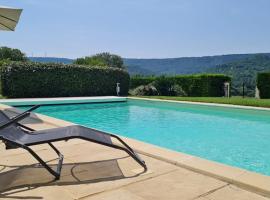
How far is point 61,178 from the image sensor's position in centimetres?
344

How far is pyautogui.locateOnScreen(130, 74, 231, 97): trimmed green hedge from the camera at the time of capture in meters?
20.8

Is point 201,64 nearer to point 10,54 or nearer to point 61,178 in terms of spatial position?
point 10,54

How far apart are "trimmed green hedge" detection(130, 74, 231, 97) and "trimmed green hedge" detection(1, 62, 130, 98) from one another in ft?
8.36

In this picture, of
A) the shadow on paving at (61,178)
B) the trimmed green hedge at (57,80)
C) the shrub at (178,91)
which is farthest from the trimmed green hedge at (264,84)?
the shadow on paving at (61,178)

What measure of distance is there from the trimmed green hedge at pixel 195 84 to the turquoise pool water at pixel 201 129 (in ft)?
21.3

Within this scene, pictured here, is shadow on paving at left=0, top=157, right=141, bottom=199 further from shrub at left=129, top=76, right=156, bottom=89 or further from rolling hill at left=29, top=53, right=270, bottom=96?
rolling hill at left=29, top=53, right=270, bottom=96

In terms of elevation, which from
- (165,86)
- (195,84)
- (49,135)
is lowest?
(49,135)

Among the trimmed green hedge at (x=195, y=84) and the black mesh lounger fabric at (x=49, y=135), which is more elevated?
the trimmed green hedge at (x=195, y=84)

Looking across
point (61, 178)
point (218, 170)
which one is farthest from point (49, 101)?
point (218, 170)

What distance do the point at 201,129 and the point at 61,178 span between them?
6.45 meters

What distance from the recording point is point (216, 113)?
12.6 metres

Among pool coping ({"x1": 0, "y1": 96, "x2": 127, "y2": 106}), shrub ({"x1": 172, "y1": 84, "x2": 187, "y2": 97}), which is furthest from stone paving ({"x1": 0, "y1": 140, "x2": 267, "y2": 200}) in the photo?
shrub ({"x1": 172, "y1": 84, "x2": 187, "y2": 97})

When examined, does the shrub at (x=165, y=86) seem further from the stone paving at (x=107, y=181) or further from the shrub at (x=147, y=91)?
the stone paving at (x=107, y=181)

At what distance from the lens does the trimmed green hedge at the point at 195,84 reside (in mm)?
20750
